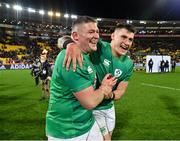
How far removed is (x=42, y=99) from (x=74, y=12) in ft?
250

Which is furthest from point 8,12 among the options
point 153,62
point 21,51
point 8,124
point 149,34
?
point 8,124

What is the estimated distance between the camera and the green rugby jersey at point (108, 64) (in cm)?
510

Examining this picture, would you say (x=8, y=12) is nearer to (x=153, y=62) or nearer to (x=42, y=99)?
(x=153, y=62)

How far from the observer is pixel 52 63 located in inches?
1057

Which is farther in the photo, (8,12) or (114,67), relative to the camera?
(8,12)

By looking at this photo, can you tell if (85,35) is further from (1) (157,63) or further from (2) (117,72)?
(1) (157,63)

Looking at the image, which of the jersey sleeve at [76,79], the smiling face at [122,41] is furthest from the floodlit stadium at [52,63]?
the jersey sleeve at [76,79]

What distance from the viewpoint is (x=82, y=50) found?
354 cm

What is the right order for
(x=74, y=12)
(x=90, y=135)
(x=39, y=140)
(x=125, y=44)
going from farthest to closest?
(x=74, y=12) < (x=39, y=140) < (x=125, y=44) < (x=90, y=135)

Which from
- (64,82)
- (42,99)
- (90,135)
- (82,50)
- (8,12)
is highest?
(8,12)

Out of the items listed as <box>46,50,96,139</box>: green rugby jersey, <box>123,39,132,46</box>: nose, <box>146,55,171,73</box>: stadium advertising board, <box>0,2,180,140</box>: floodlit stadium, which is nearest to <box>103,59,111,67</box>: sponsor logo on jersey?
<box>123,39,132,46</box>: nose

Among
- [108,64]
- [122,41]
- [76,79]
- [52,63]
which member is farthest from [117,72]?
[52,63]

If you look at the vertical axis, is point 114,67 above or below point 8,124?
above

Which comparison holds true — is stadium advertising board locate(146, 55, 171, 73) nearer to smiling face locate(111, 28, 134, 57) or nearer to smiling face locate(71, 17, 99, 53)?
smiling face locate(111, 28, 134, 57)
